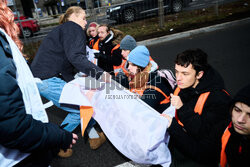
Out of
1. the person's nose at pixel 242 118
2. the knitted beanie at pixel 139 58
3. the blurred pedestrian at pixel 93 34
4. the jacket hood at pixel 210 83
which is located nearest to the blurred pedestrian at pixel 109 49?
the blurred pedestrian at pixel 93 34

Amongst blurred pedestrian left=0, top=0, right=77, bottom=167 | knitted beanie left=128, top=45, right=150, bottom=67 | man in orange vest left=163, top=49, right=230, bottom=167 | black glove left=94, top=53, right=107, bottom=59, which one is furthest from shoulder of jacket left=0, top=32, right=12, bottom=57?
black glove left=94, top=53, right=107, bottom=59

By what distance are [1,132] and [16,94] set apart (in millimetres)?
197

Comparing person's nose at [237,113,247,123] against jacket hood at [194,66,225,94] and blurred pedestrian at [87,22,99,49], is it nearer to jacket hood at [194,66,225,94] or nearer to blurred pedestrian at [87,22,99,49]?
jacket hood at [194,66,225,94]

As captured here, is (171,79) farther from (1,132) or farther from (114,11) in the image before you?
(114,11)

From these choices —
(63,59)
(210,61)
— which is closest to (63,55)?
(63,59)

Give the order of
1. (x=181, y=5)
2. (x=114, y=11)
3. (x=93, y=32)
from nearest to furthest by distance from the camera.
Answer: (x=93, y=32) < (x=114, y=11) < (x=181, y=5)

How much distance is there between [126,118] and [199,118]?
0.66 metres

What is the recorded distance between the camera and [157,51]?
671cm

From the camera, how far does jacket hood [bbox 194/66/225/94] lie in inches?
65.5

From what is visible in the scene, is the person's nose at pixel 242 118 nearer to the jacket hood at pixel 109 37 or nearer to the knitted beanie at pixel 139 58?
the knitted beanie at pixel 139 58

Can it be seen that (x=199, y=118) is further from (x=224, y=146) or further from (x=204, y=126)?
(x=224, y=146)

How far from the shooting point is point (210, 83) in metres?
1.67

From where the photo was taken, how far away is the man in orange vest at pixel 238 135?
1.24 metres

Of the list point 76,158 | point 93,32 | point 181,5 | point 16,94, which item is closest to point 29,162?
point 16,94
